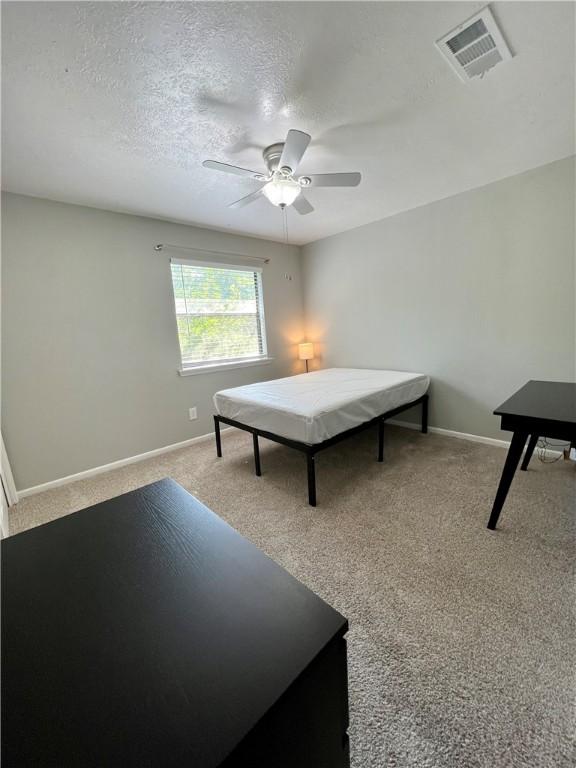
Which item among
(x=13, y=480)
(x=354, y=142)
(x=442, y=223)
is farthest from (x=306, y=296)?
(x=13, y=480)

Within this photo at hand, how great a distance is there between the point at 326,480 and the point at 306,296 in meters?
2.81

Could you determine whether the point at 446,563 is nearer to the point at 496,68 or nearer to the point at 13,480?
the point at 496,68

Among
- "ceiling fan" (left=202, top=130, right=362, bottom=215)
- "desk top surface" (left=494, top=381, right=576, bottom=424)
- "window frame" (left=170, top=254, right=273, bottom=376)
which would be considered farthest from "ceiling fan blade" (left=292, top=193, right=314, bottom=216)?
"desk top surface" (left=494, top=381, right=576, bottom=424)

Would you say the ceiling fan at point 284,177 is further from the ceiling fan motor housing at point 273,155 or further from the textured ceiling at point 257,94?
the textured ceiling at point 257,94

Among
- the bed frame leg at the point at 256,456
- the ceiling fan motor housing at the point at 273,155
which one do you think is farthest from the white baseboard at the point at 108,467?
the ceiling fan motor housing at the point at 273,155

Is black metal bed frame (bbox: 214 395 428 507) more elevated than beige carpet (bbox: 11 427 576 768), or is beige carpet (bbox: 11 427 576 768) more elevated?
black metal bed frame (bbox: 214 395 428 507)

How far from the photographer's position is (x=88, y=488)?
2572mm

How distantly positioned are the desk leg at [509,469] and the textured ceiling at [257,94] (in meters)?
1.79

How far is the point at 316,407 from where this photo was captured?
2.21 m

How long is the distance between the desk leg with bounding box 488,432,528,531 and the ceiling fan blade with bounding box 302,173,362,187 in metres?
1.70

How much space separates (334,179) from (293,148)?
0.37 metres

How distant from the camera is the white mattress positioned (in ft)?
7.11

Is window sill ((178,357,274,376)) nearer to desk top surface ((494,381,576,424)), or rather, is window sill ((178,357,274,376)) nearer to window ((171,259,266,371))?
window ((171,259,266,371))

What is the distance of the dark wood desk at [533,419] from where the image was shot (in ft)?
4.79
